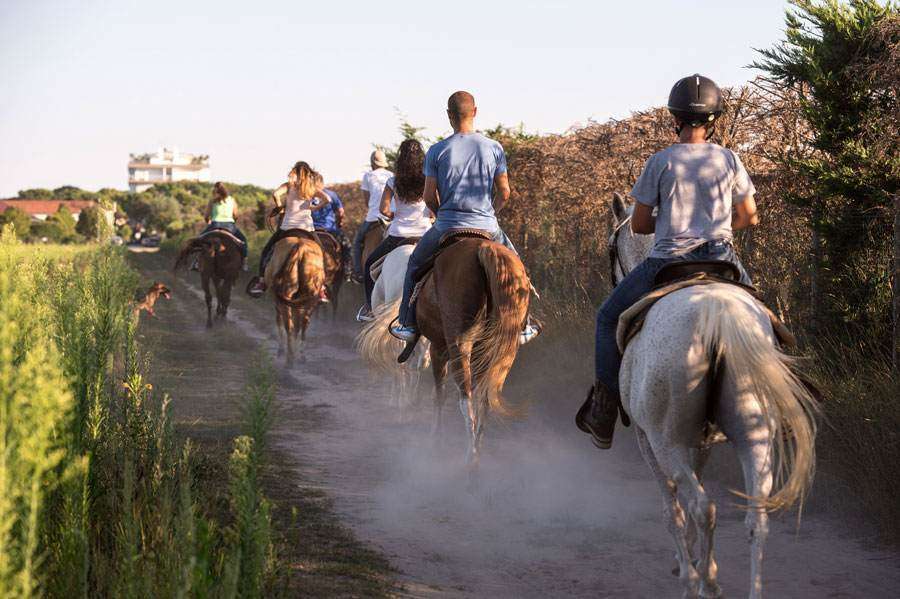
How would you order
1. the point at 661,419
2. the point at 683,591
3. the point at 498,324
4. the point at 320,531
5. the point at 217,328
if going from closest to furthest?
the point at 661,419 < the point at 683,591 < the point at 320,531 < the point at 498,324 < the point at 217,328

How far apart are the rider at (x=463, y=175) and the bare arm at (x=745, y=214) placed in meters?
2.66

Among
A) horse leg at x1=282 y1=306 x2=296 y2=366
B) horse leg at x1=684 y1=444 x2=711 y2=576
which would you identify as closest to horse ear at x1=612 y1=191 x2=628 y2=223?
horse leg at x1=684 y1=444 x2=711 y2=576

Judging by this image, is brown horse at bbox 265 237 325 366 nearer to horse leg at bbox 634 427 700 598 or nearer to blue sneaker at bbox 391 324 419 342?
blue sneaker at bbox 391 324 419 342

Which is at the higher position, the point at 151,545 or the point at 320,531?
the point at 151,545

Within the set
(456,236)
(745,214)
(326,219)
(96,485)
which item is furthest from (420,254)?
(326,219)

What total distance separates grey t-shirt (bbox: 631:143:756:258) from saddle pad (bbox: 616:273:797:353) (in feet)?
0.80

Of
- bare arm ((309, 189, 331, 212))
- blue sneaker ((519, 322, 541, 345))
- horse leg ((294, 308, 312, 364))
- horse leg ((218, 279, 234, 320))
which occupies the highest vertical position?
bare arm ((309, 189, 331, 212))

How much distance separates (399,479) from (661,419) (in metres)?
3.48

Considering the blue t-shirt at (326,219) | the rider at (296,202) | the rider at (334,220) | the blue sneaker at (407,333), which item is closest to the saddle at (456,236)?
the blue sneaker at (407,333)

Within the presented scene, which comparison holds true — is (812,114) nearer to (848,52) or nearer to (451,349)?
(848,52)

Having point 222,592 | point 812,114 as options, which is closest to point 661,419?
point 222,592

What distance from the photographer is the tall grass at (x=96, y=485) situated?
3494 millimetres

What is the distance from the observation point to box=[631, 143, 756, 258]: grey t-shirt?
500 centimetres

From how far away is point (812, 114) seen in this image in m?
7.86
